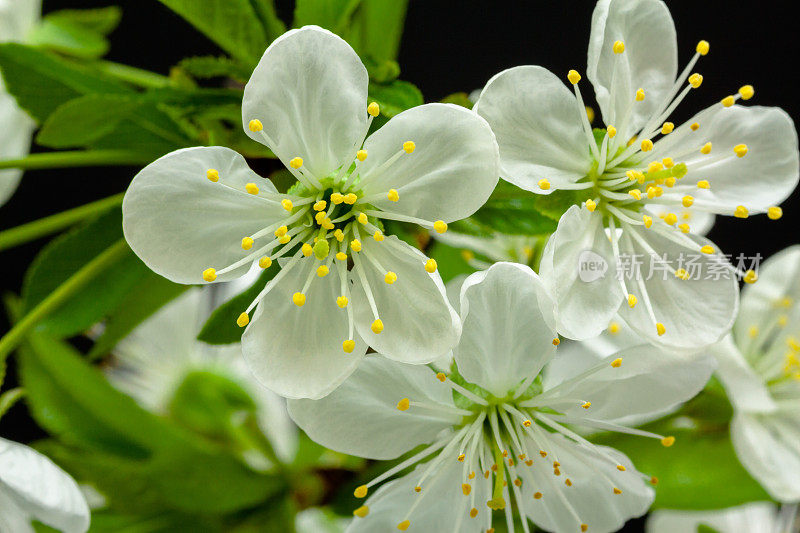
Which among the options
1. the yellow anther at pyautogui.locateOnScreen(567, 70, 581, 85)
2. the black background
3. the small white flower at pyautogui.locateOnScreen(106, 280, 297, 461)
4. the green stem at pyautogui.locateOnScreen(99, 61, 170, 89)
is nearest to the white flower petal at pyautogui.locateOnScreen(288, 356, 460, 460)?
the yellow anther at pyautogui.locateOnScreen(567, 70, 581, 85)

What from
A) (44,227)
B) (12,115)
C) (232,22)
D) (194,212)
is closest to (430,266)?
(194,212)

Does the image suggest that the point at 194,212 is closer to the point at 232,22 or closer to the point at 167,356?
the point at 232,22

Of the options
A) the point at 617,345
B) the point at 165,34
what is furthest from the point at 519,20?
the point at 617,345

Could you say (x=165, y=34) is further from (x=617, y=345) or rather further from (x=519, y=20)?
(x=617, y=345)

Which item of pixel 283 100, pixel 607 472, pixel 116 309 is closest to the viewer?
pixel 283 100

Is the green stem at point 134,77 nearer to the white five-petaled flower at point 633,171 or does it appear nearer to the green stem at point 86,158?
the green stem at point 86,158

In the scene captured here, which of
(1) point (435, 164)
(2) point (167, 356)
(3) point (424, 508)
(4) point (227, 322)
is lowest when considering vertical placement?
(2) point (167, 356)

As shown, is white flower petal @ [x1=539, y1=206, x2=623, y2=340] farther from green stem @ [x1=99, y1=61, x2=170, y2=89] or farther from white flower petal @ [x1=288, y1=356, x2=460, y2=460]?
green stem @ [x1=99, y1=61, x2=170, y2=89]
